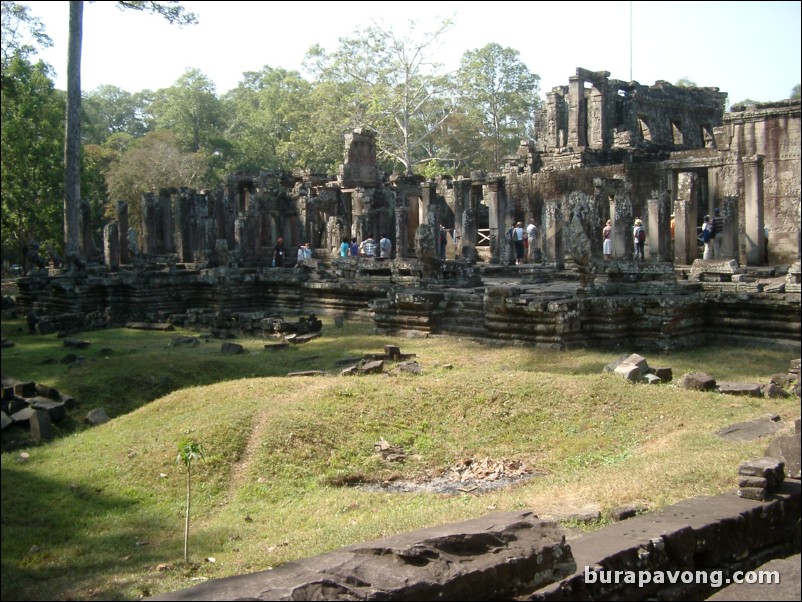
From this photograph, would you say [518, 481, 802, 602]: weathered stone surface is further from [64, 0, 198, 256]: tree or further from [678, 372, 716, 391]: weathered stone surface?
[64, 0, 198, 256]: tree

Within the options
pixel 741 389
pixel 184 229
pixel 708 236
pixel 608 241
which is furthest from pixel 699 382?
pixel 184 229

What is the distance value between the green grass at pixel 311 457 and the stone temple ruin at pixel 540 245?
1.17 metres

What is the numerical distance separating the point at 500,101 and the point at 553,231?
3050 cm

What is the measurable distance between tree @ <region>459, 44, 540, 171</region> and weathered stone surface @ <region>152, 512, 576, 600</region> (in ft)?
155

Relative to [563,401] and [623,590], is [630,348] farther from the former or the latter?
[623,590]

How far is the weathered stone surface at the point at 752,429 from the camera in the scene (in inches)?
295

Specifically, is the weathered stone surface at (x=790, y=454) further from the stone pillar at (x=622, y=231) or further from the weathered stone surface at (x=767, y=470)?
the stone pillar at (x=622, y=231)

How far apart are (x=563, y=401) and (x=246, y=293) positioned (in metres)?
13.2

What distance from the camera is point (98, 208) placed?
39.6 meters

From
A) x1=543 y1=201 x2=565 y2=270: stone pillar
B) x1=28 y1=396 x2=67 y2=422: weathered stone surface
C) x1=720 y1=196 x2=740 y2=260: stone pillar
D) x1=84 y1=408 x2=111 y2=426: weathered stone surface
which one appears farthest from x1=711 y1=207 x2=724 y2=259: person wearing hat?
x1=28 y1=396 x2=67 y2=422: weathered stone surface

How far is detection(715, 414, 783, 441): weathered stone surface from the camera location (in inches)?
295

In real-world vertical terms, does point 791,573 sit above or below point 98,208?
below

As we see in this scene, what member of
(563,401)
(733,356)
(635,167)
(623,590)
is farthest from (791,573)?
(635,167)

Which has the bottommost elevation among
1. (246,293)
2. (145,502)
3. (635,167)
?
(145,502)
